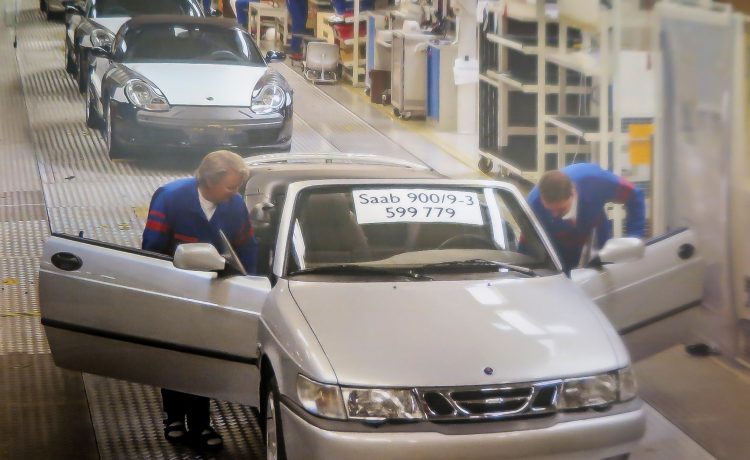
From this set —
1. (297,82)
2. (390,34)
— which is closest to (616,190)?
(390,34)

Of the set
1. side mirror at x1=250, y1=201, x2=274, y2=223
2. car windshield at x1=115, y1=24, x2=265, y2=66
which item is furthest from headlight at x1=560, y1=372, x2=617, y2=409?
car windshield at x1=115, y1=24, x2=265, y2=66

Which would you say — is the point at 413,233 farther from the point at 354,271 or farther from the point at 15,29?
the point at 15,29

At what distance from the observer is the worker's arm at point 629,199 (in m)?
6.64

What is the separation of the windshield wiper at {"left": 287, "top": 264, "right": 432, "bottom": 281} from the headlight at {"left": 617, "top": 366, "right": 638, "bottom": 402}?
875mm

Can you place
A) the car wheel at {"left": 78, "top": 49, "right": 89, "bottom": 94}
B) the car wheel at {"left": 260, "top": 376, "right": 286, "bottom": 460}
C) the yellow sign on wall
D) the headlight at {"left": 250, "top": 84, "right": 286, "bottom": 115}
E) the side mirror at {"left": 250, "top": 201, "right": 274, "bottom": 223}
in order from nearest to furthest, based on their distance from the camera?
the car wheel at {"left": 260, "top": 376, "right": 286, "bottom": 460}, the side mirror at {"left": 250, "top": 201, "right": 274, "bottom": 223}, the yellow sign on wall, the headlight at {"left": 250, "top": 84, "right": 286, "bottom": 115}, the car wheel at {"left": 78, "top": 49, "right": 89, "bottom": 94}

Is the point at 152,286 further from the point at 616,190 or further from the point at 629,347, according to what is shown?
the point at 616,190

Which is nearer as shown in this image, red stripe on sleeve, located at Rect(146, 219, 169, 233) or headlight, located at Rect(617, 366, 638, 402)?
headlight, located at Rect(617, 366, 638, 402)

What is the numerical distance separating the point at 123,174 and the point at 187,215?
755cm

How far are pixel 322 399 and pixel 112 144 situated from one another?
965cm

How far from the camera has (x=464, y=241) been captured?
5.35 meters

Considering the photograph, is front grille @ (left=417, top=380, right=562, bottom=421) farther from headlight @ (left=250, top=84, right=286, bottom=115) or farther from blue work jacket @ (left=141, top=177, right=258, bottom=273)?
headlight @ (left=250, top=84, right=286, bottom=115)

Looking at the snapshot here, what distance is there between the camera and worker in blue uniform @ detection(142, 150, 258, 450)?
5.85m

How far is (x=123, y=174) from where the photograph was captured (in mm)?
13266

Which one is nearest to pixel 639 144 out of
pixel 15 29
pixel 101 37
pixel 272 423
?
pixel 272 423
